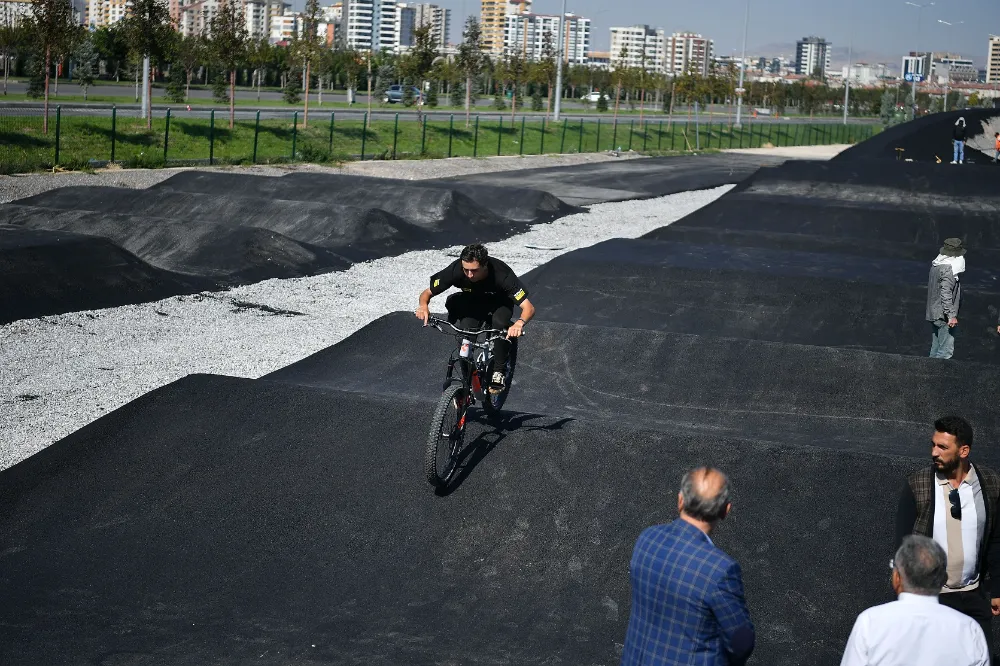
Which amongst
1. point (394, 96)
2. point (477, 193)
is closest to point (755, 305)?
point (477, 193)

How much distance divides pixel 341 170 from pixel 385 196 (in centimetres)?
972

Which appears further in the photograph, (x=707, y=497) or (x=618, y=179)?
(x=618, y=179)

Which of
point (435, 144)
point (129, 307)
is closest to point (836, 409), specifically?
point (129, 307)

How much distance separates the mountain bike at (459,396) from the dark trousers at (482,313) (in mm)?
68

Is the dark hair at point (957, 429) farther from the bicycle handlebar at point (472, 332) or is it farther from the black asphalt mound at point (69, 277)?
the black asphalt mound at point (69, 277)

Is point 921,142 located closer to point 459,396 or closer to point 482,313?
point 482,313

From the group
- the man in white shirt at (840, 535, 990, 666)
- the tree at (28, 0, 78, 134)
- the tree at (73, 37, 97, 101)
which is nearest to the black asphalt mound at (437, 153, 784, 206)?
the tree at (28, 0, 78, 134)

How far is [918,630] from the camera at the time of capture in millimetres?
4039

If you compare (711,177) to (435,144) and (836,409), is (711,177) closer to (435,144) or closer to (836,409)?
(435,144)

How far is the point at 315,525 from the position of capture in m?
7.74

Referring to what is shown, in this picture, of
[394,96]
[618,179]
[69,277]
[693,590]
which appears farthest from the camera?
[394,96]

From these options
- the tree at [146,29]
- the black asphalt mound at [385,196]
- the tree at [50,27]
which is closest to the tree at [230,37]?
the tree at [146,29]

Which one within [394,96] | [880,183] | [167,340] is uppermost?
[394,96]

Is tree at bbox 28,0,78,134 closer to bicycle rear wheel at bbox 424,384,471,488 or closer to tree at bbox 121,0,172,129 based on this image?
tree at bbox 121,0,172,129
